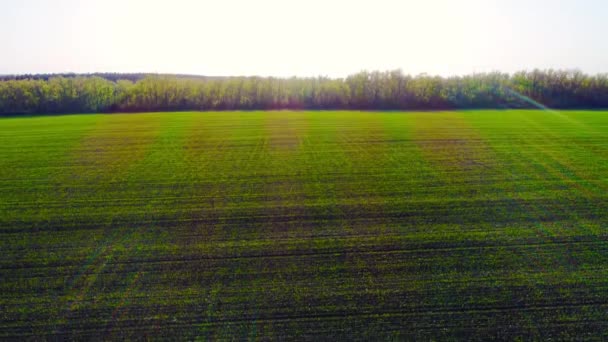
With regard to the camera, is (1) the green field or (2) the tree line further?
(2) the tree line

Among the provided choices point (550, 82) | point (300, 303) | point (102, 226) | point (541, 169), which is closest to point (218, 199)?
point (102, 226)

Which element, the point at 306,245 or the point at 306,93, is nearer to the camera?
the point at 306,245

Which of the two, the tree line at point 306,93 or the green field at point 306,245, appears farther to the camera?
the tree line at point 306,93

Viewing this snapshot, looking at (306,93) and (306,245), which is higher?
(306,93)

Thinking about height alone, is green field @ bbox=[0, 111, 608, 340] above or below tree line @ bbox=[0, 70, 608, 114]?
below
